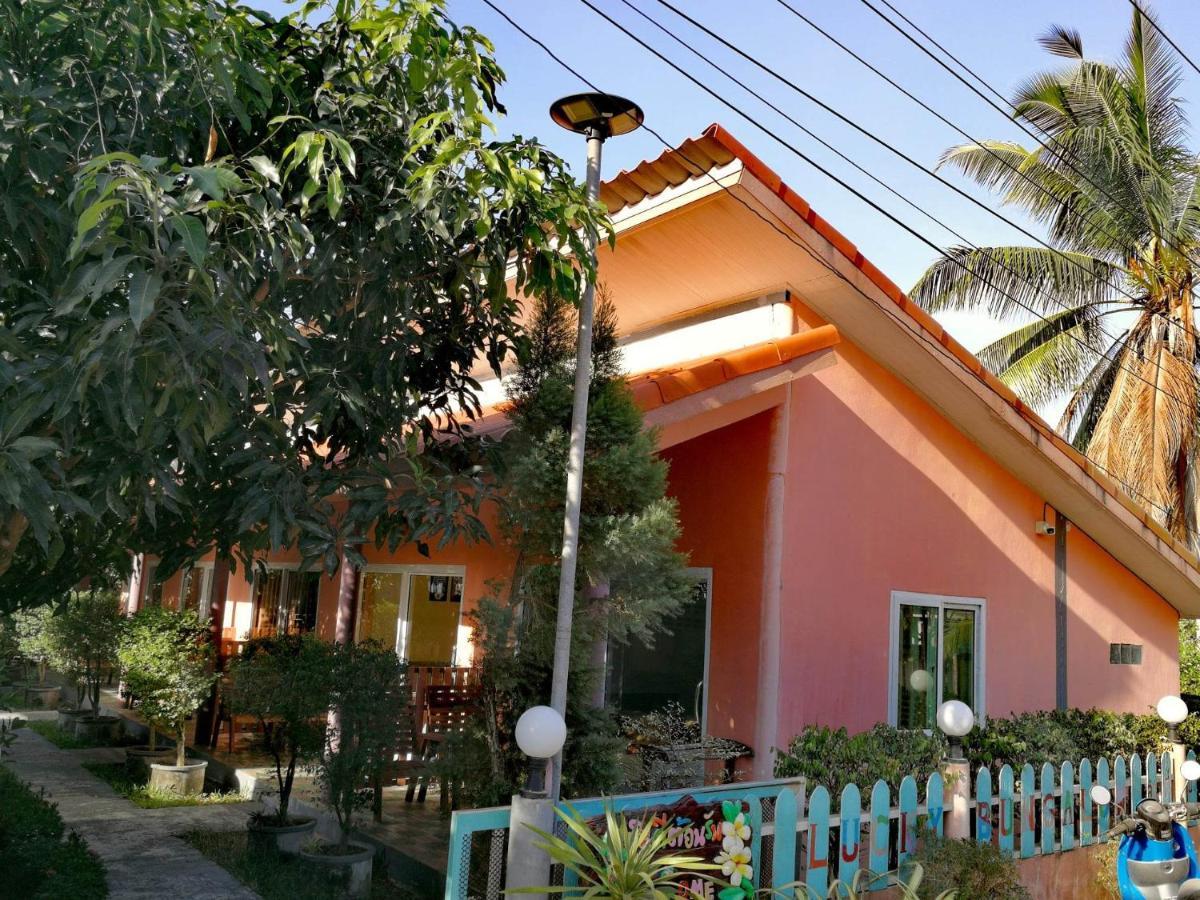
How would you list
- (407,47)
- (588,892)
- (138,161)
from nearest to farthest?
(138,161) → (588,892) → (407,47)

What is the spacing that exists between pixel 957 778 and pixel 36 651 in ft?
41.2

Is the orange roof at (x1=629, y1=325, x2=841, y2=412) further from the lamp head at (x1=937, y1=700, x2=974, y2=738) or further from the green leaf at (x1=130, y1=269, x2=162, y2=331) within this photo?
the green leaf at (x1=130, y1=269, x2=162, y2=331)

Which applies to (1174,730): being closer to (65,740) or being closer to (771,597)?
(771,597)

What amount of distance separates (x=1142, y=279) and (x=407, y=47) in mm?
16444

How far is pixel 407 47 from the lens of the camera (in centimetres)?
480

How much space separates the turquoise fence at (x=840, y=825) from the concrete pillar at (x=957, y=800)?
0.05 m

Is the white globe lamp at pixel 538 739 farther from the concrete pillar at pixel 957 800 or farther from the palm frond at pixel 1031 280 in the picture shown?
the palm frond at pixel 1031 280

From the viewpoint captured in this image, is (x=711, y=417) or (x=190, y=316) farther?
(x=711, y=417)

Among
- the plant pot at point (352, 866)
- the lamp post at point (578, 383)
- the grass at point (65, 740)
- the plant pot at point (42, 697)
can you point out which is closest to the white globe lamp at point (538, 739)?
the lamp post at point (578, 383)

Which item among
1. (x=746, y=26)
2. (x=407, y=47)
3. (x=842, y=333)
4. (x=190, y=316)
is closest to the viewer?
(x=190, y=316)

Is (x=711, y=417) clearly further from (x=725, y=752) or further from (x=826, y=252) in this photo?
(x=725, y=752)

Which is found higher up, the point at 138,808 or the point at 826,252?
the point at 826,252

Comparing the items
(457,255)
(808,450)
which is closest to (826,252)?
(808,450)

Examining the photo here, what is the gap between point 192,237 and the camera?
10.1 ft
